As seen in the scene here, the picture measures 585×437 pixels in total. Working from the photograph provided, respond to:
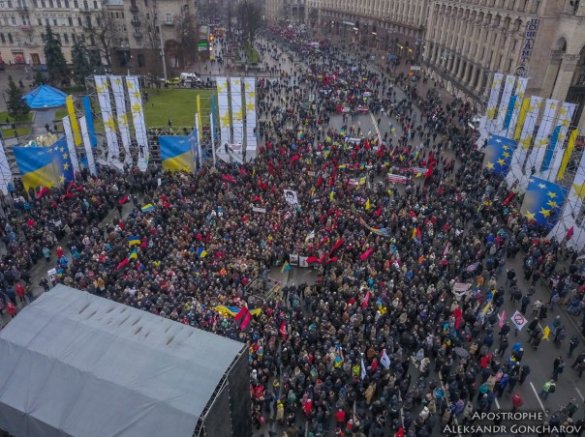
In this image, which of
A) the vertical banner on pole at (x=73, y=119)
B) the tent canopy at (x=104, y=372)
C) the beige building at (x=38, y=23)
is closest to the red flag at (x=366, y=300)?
the tent canopy at (x=104, y=372)

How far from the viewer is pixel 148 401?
443 inches

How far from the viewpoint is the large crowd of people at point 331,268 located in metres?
15.8

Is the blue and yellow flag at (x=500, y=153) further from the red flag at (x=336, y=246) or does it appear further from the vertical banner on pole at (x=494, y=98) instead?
the red flag at (x=336, y=246)

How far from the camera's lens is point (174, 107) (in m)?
50.7

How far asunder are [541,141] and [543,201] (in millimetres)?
5495

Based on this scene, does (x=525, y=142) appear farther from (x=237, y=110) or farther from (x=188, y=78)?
(x=188, y=78)

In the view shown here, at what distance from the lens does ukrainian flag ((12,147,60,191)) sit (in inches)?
1067

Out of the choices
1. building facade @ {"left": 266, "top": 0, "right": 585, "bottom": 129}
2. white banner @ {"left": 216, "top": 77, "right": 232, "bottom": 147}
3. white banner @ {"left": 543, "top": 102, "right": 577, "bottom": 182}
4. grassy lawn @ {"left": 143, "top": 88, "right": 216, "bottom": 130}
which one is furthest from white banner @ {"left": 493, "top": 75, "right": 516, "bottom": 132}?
grassy lawn @ {"left": 143, "top": 88, "right": 216, "bottom": 130}

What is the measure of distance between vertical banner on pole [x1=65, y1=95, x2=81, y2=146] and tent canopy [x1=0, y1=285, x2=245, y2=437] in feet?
62.7

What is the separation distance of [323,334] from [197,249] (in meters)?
8.25

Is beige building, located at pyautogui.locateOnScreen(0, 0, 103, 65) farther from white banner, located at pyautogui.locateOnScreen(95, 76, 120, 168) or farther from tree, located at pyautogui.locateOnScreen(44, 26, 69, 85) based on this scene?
white banner, located at pyautogui.locateOnScreen(95, 76, 120, 168)

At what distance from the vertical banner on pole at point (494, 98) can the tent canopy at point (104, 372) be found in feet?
104

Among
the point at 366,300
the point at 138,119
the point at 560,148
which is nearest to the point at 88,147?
the point at 138,119

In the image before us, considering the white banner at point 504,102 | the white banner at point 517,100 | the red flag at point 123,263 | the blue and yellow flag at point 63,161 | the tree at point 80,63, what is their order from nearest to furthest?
1. the red flag at point 123,263
2. the blue and yellow flag at point 63,161
3. the white banner at point 517,100
4. the white banner at point 504,102
5. the tree at point 80,63
